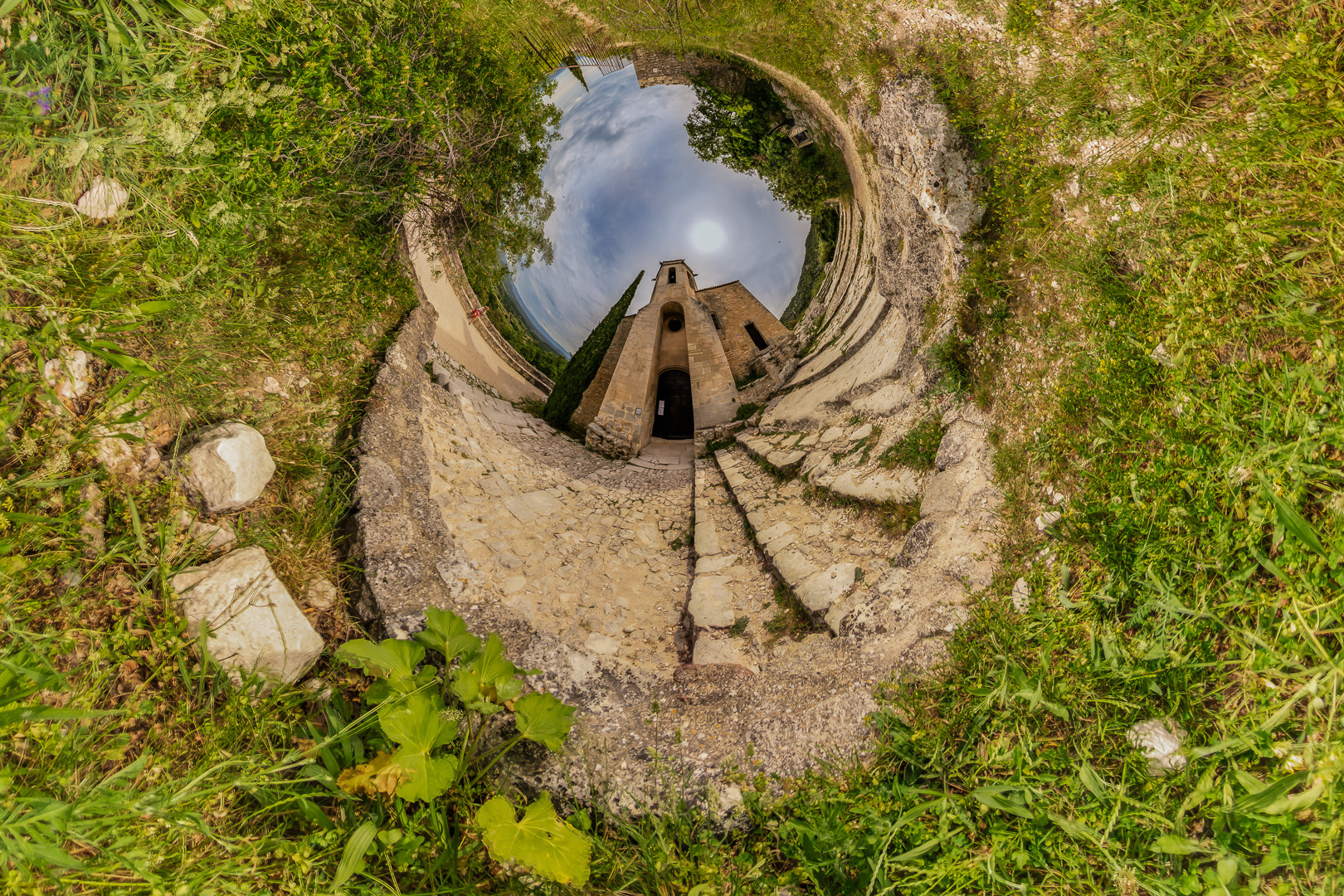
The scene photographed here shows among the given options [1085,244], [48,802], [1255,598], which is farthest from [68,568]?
[1085,244]

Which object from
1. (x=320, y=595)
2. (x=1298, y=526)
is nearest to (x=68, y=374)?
(x=320, y=595)

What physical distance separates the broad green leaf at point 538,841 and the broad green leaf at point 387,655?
2.91ft

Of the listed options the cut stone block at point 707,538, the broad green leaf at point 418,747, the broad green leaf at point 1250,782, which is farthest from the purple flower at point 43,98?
the broad green leaf at point 1250,782

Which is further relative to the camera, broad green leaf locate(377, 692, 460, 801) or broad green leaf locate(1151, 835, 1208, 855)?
broad green leaf locate(377, 692, 460, 801)

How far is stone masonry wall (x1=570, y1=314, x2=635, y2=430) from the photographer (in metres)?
10.6

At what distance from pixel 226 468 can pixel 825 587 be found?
171 inches

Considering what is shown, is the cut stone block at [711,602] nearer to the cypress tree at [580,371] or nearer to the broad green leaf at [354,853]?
the broad green leaf at [354,853]

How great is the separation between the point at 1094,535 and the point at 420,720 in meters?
3.96

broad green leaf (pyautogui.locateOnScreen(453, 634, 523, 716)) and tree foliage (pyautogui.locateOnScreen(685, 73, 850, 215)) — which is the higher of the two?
tree foliage (pyautogui.locateOnScreen(685, 73, 850, 215))

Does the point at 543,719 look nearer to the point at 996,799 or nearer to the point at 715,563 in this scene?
the point at 996,799

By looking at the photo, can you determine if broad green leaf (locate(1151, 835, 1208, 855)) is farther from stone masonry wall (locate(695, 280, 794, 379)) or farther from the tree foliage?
stone masonry wall (locate(695, 280, 794, 379))

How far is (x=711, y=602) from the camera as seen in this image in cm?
477

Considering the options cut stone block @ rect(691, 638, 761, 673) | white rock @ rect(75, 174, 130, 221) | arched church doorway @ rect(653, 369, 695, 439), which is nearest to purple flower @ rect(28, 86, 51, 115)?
white rock @ rect(75, 174, 130, 221)

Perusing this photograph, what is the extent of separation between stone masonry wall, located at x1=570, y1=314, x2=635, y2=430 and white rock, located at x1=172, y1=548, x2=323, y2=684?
7.12m
